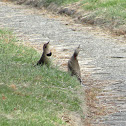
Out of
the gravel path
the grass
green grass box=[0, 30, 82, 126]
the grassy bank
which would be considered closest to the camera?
green grass box=[0, 30, 82, 126]

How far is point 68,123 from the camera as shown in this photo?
6352mm

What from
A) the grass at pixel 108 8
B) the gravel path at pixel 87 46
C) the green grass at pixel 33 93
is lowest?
the gravel path at pixel 87 46

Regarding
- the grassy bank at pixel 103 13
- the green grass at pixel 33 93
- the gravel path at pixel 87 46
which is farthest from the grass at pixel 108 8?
the green grass at pixel 33 93

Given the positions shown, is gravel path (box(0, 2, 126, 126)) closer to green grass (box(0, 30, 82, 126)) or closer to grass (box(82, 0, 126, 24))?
green grass (box(0, 30, 82, 126))

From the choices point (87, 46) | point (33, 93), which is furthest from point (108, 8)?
point (33, 93)

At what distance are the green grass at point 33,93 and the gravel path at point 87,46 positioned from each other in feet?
2.08

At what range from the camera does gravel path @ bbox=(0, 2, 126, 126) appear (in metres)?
8.02

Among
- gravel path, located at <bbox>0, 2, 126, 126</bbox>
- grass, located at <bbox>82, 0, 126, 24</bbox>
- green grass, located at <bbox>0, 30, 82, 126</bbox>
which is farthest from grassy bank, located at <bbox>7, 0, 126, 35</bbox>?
green grass, located at <bbox>0, 30, 82, 126</bbox>

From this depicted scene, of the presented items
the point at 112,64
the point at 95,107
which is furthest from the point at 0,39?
the point at 95,107

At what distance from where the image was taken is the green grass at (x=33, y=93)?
598 cm

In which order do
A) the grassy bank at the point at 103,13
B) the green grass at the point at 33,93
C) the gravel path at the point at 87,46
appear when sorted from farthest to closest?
the grassy bank at the point at 103,13, the gravel path at the point at 87,46, the green grass at the point at 33,93

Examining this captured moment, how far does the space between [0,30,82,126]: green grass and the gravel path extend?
634 millimetres

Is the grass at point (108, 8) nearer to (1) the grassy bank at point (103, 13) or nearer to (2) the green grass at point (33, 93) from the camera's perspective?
(1) the grassy bank at point (103, 13)

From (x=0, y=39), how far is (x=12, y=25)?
3.95 meters
